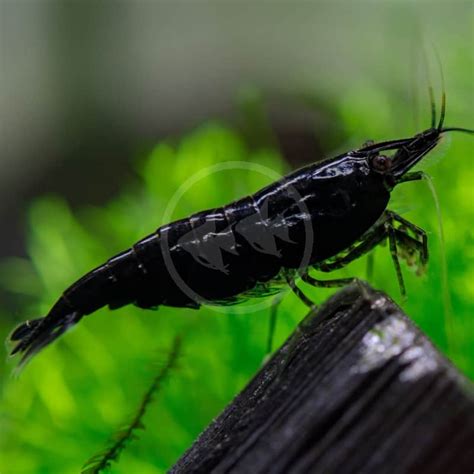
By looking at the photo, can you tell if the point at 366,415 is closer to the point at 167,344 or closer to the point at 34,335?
the point at 34,335

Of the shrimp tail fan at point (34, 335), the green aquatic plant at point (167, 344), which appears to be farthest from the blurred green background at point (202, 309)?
the shrimp tail fan at point (34, 335)

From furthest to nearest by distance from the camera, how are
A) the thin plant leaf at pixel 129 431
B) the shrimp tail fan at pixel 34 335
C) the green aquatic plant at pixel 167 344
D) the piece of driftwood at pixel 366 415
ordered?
the green aquatic plant at pixel 167 344 < the shrimp tail fan at pixel 34 335 < the thin plant leaf at pixel 129 431 < the piece of driftwood at pixel 366 415

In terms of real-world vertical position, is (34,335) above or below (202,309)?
above

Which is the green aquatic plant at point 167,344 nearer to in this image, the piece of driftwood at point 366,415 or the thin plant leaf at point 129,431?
the thin plant leaf at point 129,431

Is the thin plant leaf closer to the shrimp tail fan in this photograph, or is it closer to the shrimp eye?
the shrimp tail fan

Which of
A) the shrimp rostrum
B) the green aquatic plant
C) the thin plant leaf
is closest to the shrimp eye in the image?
the shrimp rostrum

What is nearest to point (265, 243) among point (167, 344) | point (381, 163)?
point (381, 163)
